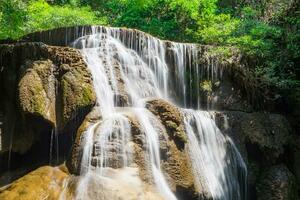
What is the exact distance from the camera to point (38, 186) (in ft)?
26.5

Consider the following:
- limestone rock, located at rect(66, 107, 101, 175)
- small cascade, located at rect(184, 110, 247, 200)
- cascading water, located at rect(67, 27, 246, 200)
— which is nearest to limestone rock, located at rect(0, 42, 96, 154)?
limestone rock, located at rect(66, 107, 101, 175)

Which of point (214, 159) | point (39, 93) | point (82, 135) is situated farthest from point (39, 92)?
point (214, 159)

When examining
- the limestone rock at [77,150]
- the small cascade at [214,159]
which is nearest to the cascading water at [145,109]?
the small cascade at [214,159]

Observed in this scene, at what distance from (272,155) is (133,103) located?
13.6 ft

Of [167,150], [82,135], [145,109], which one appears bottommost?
[167,150]

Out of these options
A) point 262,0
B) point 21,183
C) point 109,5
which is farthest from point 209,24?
point 21,183

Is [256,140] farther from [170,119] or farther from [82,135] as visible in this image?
[82,135]

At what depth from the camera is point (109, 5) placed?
2081 centimetres

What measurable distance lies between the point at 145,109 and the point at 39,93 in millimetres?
2431

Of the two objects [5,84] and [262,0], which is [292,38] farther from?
[5,84]

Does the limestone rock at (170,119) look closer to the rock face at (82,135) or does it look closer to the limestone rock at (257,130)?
the rock face at (82,135)

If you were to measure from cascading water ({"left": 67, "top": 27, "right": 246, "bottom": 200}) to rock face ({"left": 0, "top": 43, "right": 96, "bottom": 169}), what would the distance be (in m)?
0.67

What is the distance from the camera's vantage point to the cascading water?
28.4 feet

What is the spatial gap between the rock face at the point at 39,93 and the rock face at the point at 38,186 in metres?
1.35
